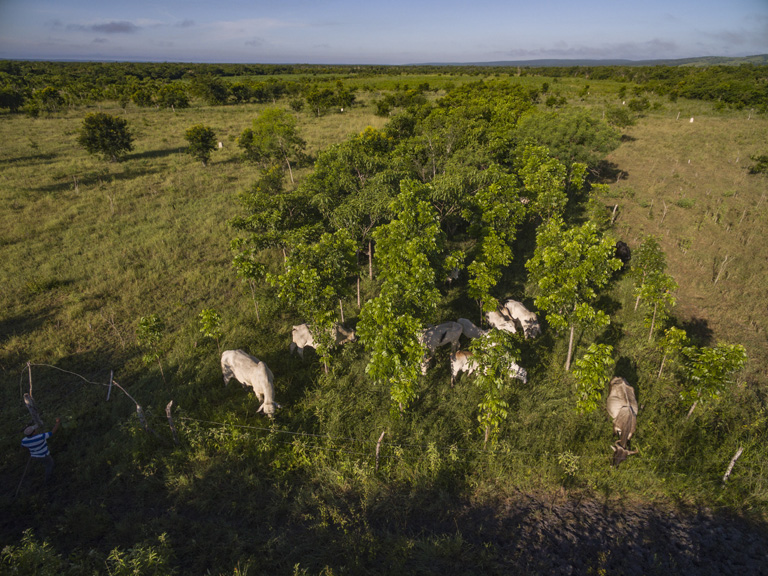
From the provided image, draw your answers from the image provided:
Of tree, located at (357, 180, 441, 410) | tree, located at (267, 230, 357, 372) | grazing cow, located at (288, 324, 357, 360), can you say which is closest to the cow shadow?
tree, located at (357, 180, 441, 410)

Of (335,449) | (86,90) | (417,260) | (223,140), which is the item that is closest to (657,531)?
(335,449)

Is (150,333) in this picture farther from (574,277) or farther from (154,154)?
(154,154)

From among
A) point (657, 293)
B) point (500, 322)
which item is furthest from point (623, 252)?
point (500, 322)

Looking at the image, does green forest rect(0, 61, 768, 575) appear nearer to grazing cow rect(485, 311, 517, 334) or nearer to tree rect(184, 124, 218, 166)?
grazing cow rect(485, 311, 517, 334)

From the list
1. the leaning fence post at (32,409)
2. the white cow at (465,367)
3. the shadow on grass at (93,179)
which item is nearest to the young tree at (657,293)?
the white cow at (465,367)

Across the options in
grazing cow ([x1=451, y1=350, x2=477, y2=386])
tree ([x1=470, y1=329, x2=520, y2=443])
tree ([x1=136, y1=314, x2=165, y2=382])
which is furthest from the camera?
grazing cow ([x1=451, y1=350, x2=477, y2=386])

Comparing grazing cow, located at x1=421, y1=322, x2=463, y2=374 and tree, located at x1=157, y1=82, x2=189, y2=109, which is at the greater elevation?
tree, located at x1=157, y1=82, x2=189, y2=109
